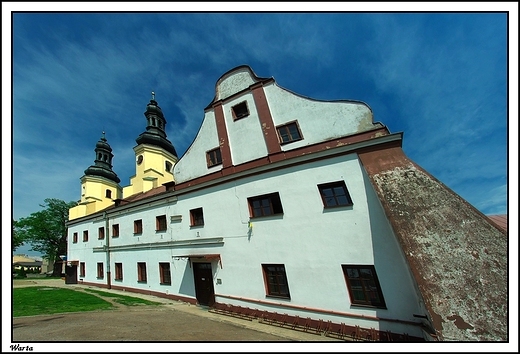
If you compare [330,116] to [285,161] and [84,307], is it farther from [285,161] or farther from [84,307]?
[84,307]

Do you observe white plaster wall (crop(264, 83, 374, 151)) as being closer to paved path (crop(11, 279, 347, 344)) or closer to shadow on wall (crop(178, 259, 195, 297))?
paved path (crop(11, 279, 347, 344))

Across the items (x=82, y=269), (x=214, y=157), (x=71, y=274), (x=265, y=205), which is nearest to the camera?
(x=265, y=205)

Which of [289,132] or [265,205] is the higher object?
[289,132]

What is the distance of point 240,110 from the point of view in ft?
43.2

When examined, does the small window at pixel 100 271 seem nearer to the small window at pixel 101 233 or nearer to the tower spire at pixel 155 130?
the small window at pixel 101 233

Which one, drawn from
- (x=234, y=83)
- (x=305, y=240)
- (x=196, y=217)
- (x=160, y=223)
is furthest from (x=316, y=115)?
(x=160, y=223)

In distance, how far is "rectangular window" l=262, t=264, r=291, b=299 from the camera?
988 centimetres

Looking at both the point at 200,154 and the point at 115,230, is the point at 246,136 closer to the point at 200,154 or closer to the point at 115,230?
the point at 200,154

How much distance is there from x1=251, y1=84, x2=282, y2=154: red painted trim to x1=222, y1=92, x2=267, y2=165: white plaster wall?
0.72 ft

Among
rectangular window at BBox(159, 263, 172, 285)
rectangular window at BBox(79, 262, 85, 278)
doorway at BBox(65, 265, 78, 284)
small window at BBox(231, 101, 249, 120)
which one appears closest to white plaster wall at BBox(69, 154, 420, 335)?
rectangular window at BBox(159, 263, 172, 285)

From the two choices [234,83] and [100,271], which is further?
[100,271]

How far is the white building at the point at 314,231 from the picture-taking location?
19.9 ft

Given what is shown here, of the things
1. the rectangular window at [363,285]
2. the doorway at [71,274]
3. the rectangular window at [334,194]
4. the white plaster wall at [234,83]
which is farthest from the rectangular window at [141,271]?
the rectangular window at [363,285]

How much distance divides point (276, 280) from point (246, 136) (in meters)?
7.20
